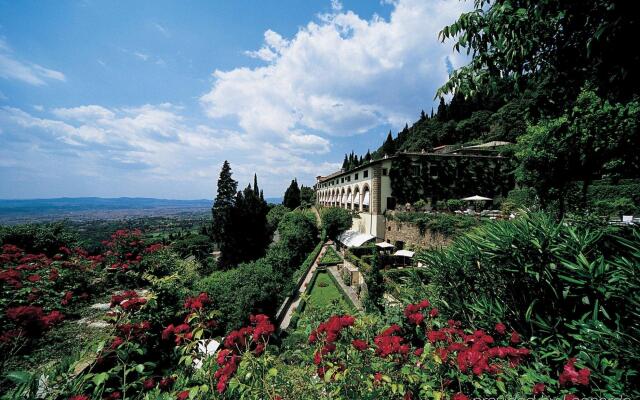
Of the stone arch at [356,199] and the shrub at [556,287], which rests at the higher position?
the stone arch at [356,199]

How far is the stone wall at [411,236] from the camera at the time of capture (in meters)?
15.1

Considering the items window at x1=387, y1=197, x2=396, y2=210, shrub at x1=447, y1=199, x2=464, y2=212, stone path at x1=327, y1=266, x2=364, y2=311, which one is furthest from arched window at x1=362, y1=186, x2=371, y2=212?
stone path at x1=327, y1=266, x2=364, y2=311

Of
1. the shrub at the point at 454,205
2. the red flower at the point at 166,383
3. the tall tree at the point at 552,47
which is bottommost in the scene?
the red flower at the point at 166,383

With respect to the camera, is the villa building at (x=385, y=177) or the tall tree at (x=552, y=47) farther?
the villa building at (x=385, y=177)

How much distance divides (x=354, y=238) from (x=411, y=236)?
5.97 metres

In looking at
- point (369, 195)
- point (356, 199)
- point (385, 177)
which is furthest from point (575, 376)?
point (356, 199)

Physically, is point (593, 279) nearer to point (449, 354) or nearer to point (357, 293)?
point (449, 354)

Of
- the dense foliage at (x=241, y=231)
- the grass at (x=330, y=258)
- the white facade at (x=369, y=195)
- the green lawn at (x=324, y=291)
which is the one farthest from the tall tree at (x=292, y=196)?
the green lawn at (x=324, y=291)

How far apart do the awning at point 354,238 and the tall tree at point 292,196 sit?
39272 millimetres

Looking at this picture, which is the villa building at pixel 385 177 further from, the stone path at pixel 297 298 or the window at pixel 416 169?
the stone path at pixel 297 298

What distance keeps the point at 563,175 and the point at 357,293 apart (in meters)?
10.9

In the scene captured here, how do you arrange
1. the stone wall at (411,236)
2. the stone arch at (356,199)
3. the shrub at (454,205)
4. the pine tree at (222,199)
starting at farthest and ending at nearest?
the pine tree at (222,199), the stone arch at (356,199), the shrub at (454,205), the stone wall at (411,236)

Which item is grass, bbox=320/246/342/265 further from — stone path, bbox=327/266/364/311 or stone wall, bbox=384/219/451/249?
stone wall, bbox=384/219/451/249

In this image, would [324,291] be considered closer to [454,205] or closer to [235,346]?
[454,205]
